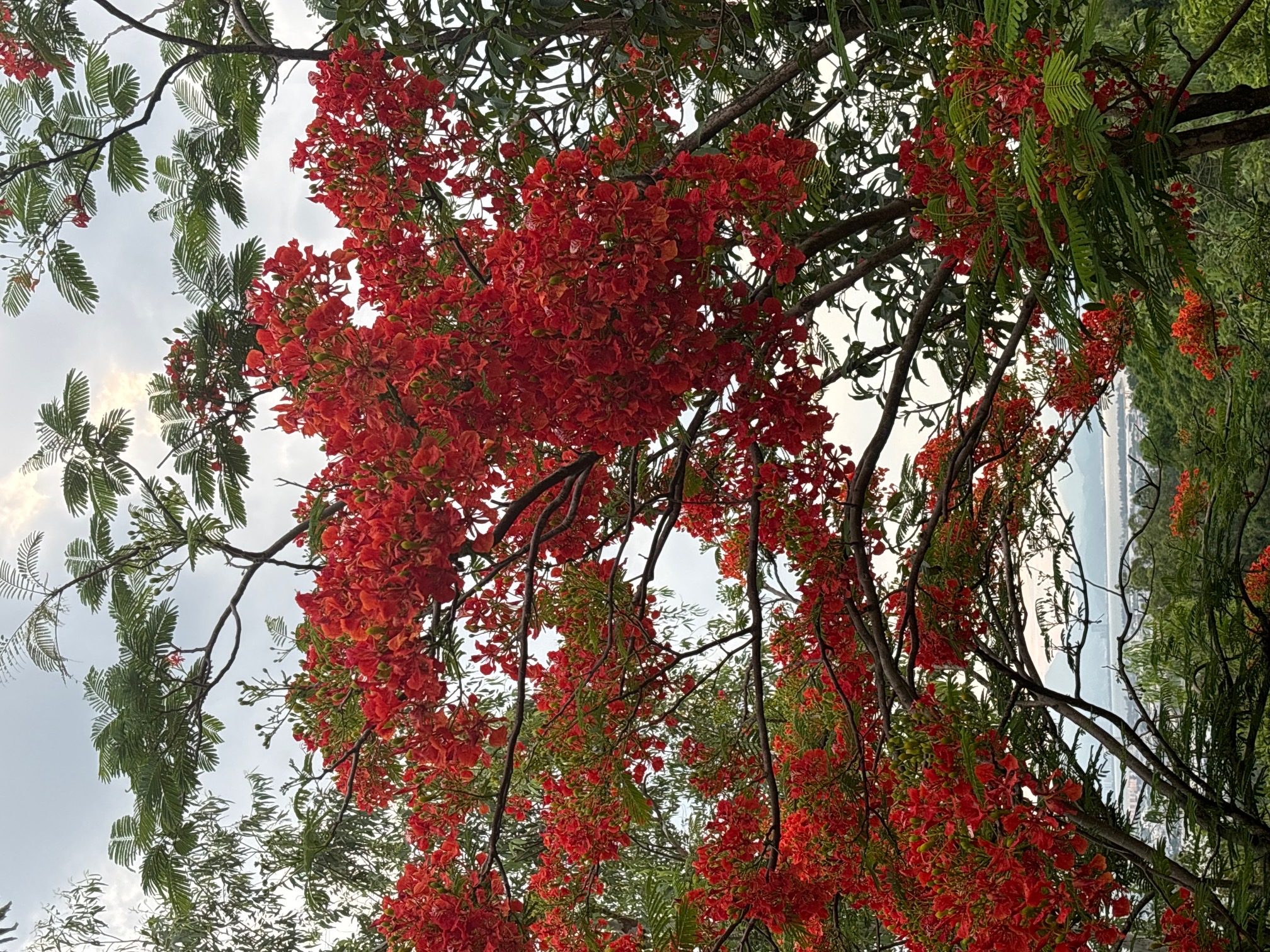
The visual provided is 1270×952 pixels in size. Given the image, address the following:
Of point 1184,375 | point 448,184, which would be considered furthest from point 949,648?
point 1184,375

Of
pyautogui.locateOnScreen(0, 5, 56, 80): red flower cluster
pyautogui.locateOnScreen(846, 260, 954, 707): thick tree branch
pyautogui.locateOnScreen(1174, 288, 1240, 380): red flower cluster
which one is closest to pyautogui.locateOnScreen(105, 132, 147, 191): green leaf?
pyautogui.locateOnScreen(0, 5, 56, 80): red flower cluster

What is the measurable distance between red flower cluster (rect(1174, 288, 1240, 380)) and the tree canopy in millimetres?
592

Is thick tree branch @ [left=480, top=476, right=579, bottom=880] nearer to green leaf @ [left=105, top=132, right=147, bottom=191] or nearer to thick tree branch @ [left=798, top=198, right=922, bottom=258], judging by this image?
thick tree branch @ [left=798, top=198, right=922, bottom=258]

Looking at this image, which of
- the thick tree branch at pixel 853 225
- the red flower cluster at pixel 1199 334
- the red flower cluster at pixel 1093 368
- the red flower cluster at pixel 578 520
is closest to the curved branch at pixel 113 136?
the red flower cluster at pixel 578 520

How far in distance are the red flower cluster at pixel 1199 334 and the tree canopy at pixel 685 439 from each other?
592 mm

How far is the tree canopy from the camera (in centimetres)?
158

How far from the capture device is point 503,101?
2641mm

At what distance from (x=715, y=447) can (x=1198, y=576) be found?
158cm

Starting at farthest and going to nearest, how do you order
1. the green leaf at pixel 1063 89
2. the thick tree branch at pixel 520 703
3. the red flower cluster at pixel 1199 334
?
the red flower cluster at pixel 1199 334, the thick tree branch at pixel 520 703, the green leaf at pixel 1063 89

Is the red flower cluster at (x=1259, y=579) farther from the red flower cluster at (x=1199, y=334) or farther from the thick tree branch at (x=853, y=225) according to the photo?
the thick tree branch at (x=853, y=225)

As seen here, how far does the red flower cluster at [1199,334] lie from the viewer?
16.1ft

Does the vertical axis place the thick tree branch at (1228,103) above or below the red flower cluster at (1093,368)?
below

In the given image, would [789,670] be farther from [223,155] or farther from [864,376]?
[223,155]

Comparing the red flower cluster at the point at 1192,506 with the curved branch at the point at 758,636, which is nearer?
the curved branch at the point at 758,636
